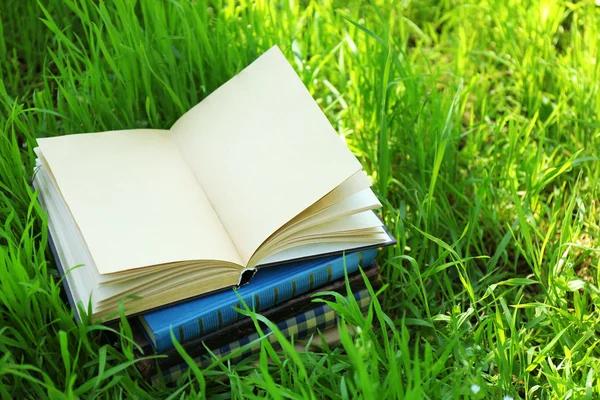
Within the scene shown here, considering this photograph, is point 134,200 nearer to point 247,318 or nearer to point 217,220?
point 217,220

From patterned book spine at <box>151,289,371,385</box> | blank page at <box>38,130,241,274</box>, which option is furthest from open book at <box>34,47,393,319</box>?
patterned book spine at <box>151,289,371,385</box>

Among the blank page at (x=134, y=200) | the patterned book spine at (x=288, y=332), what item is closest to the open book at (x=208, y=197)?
the blank page at (x=134, y=200)

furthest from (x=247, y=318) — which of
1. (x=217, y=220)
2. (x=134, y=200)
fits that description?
(x=134, y=200)

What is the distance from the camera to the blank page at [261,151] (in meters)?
1.31

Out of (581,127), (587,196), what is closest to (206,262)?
(587,196)

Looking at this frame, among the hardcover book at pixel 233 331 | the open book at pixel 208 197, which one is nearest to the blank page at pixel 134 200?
the open book at pixel 208 197

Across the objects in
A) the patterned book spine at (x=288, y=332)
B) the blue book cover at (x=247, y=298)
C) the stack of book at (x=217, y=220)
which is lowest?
the patterned book spine at (x=288, y=332)

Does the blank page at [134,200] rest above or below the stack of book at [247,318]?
above

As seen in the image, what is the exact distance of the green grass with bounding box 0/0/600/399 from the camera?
1.23 meters

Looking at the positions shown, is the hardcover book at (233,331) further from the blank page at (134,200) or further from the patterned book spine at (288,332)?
the blank page at (134,200)

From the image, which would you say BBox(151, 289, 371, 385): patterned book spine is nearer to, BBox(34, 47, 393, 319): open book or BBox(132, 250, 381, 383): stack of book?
BBox(132, 250, 381, 383): stack of book

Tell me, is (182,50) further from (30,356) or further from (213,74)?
(30,356)

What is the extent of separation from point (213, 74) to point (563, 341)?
0.97 meters

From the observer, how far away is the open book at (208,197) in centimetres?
124
